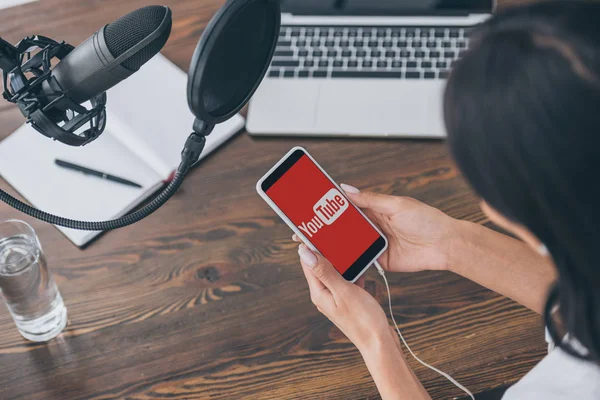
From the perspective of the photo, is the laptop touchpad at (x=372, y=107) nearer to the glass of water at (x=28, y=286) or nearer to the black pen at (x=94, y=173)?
the black pen at (x=94, y=173)

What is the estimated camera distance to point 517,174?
54 centimetres

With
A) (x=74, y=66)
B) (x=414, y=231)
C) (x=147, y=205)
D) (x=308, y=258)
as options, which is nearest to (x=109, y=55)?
(x=74, y=66)

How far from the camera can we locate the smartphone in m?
0.90

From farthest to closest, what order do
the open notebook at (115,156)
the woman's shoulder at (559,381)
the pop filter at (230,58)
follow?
the open notebook at (115,156), the woman's shoulder at (559,381), the pop filter at (230,58)

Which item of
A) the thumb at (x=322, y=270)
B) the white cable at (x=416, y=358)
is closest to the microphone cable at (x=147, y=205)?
the thumb at (x=322, y=270)

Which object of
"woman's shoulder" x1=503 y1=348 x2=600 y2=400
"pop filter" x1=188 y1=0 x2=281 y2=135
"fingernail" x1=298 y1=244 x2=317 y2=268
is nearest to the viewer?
"pop filter" x1=188 y1=0 x2=281 y2=135

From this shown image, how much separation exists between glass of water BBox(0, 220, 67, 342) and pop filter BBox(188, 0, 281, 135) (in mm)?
326

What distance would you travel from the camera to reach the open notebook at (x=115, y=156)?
1011 millimetres

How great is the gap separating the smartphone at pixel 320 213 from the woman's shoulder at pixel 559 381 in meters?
0.26

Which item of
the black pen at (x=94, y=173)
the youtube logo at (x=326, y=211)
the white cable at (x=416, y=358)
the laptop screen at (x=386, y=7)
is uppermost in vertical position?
the laptop screen at (x=386, y=7)

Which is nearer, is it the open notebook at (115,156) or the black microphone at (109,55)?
the black microphone at (109,55)

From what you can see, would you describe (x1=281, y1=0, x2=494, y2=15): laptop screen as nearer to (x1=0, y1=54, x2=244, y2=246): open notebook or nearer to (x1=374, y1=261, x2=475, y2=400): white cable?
(x1=0, y1=54, x2=244, y2=246): open notebook

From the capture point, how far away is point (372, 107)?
3.59ft

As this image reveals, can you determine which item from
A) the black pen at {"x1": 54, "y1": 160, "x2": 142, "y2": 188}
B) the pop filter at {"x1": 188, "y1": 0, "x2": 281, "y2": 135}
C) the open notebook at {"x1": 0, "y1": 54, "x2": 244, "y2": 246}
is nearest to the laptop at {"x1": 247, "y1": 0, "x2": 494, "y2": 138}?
the open notebook at {"x1": 0, "y1": 54, "x2": 244, "y2": 246}
